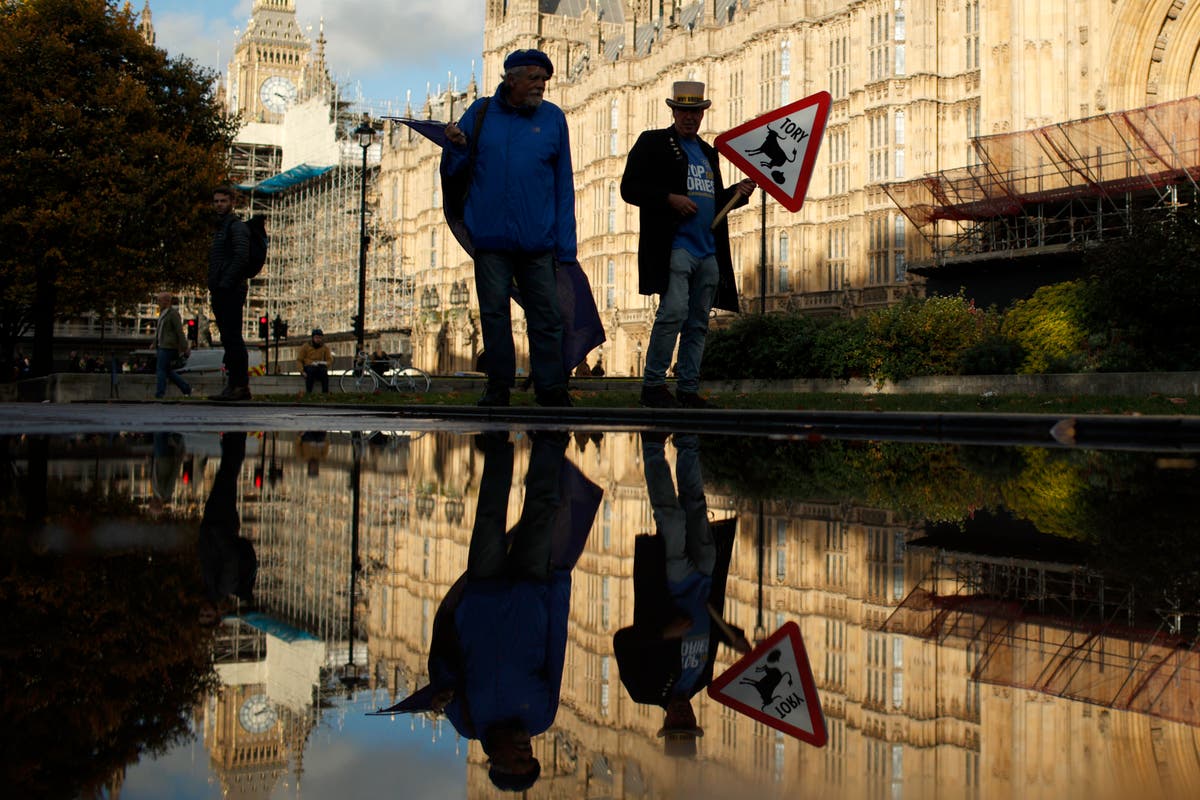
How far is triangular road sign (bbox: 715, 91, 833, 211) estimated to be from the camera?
1074cm

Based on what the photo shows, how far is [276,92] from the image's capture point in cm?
11000

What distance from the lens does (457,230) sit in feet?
28.1

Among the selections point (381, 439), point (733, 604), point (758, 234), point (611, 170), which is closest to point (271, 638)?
point (733, 604)

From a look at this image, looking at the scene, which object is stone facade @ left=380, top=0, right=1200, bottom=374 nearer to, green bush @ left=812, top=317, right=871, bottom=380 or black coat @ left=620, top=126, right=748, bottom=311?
green bush @ left=812, top=317, right=871, bottom=380

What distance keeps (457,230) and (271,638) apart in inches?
266

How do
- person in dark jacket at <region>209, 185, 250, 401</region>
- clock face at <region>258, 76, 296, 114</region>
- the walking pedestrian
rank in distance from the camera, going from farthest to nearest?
clock face at <region>258, 76, 296, 114</region> < the walking pedestrian < person in dark jacket at <region>209, 185, 250, 401</region>

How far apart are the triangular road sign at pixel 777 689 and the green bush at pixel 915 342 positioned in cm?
1460

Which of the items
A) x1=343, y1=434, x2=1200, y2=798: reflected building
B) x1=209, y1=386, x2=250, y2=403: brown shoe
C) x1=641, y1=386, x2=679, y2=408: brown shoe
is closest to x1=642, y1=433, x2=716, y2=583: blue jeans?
x1=343, y1=434, x2=1200, y2=798: reflected building

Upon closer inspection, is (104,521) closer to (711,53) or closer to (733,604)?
(733,604)

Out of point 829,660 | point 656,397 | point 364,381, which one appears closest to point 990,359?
point 656,397

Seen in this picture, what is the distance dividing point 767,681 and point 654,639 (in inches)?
13.5

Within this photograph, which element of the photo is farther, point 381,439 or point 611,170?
point 611,170

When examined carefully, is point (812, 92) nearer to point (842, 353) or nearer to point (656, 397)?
point (842, 353)

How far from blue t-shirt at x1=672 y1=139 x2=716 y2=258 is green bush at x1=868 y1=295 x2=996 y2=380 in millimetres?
7646
